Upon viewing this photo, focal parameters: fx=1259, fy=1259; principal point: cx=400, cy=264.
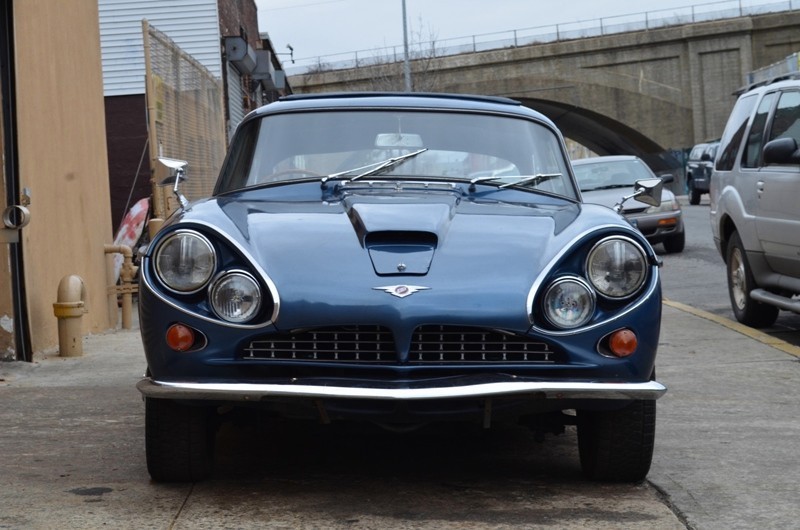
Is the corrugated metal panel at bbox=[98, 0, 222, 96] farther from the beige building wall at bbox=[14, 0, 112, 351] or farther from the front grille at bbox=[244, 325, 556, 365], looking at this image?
the front grille at bbox=[244, 325, 556, 365]

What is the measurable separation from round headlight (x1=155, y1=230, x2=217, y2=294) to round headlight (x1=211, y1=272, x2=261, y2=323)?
70 mm

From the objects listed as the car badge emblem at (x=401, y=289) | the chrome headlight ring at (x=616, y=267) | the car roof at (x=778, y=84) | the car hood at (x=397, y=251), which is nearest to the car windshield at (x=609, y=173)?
the car roof at (x=778, y=84)

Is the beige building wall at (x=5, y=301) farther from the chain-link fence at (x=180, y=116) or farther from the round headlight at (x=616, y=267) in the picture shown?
the round headlight at (x=616, y=267)

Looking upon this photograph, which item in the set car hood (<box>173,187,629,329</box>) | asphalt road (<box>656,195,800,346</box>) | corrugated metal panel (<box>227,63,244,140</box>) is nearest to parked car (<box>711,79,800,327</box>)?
asphalt road (<box>656,195,800,346</box>)

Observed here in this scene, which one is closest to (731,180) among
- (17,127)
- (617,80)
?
(17,127)

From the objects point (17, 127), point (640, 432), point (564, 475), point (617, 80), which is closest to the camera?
point (640, 432)

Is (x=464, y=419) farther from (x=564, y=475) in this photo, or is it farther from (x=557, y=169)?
(x=557, y=169)

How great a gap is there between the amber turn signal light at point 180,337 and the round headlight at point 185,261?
0.44 ft

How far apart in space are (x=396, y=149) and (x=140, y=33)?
16.4 meters

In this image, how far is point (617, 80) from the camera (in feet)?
169

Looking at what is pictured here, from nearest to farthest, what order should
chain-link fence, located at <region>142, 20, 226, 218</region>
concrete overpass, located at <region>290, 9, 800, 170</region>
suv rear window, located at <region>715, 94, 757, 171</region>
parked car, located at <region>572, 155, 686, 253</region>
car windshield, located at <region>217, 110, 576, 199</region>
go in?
car windshield, located at <region>217, 110, 576, 199</region>
suv rear window, located at <region>715, 94, 757, 171</region>
chain-link fence, located at <region>142, 20, 226, 218</region>
parked car, located at <region>572, 155, 686, 253</region>
concrete overpass, located at <region>290, 9, 800, 170</region>

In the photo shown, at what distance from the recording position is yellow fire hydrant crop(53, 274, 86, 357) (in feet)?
28.5

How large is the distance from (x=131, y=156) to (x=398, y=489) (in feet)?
53.4

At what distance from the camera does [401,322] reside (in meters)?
4.11
